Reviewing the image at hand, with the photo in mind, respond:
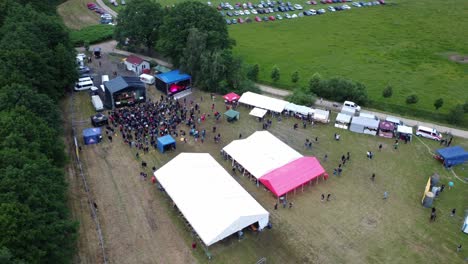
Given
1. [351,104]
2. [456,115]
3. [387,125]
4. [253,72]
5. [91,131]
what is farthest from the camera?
[253,72]

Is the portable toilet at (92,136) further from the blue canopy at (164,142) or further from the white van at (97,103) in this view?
the blue canopy at (164,142)

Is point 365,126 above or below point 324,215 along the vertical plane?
above

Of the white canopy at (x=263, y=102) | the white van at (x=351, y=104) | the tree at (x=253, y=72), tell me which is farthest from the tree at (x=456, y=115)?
the tree at (x=253, y=72)

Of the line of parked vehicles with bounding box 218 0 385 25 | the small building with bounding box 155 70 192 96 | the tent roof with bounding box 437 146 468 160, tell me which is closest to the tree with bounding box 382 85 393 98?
the tent roof with bounding box 437 146 468 160

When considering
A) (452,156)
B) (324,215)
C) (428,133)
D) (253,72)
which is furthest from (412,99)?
(324,215)

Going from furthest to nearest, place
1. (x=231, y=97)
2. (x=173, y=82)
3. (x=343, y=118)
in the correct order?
(x=173, y=82) < (x=231, y=97) < (x=343, y=118)

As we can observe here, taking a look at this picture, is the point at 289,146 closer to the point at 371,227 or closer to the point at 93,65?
the point at 371,227

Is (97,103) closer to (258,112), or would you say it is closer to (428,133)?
(258,112)
